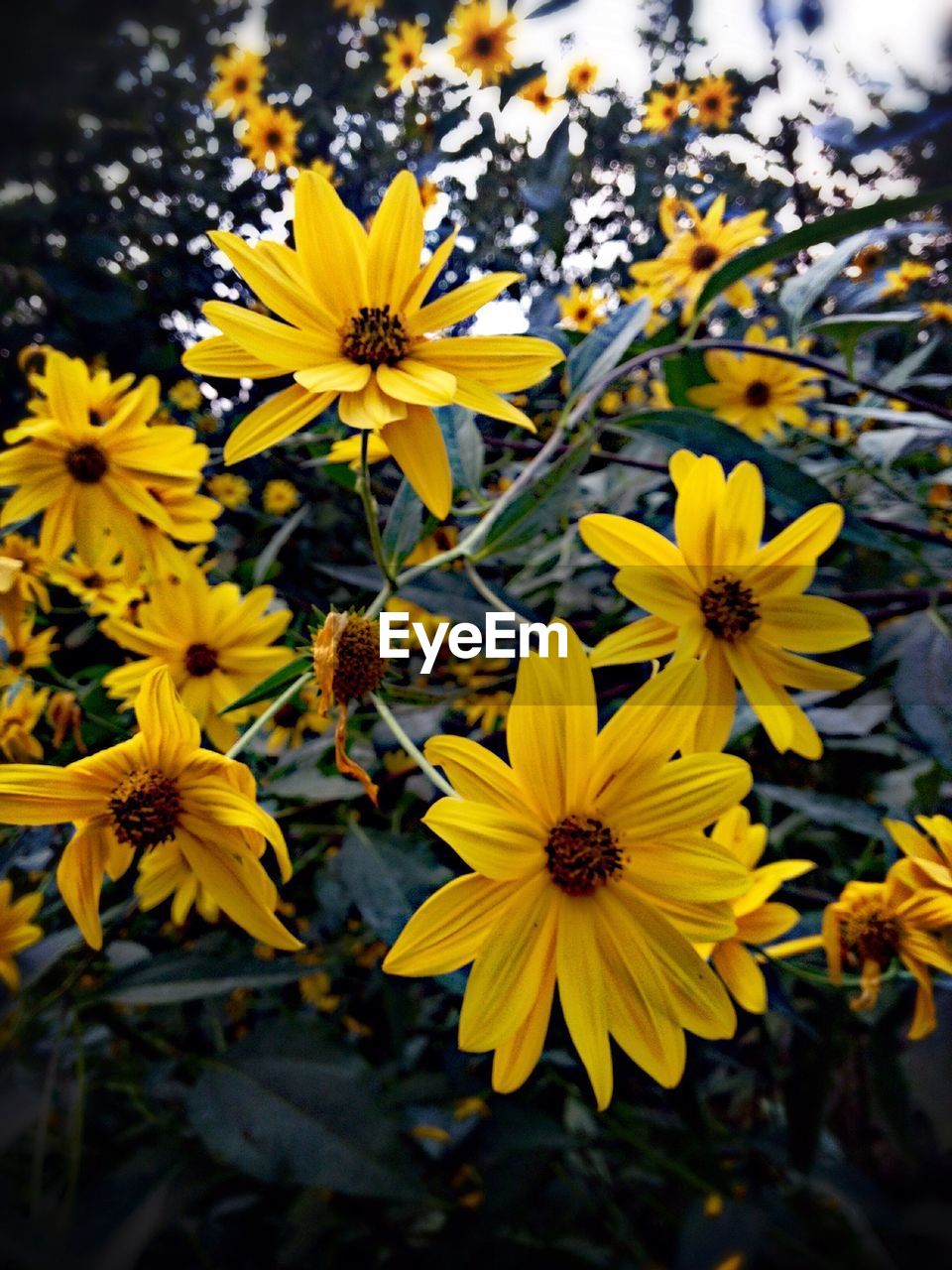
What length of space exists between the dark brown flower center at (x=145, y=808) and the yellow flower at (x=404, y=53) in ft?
4.81

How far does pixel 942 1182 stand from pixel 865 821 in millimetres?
253

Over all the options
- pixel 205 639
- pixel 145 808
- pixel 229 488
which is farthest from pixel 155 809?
pixel 229 488

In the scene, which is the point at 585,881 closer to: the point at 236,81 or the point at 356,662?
the point at 356,662

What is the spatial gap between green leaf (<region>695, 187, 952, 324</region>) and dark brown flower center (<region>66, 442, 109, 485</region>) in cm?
44

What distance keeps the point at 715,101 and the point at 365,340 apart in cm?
166

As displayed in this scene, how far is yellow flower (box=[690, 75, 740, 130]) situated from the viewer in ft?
5.03

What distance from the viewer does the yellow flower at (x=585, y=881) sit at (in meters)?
0.33

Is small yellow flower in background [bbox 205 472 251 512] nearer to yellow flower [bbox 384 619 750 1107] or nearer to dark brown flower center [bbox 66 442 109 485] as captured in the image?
dark brown flower center [bbox 66 442 109 485]

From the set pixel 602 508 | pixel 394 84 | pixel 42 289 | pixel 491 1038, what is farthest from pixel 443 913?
pixel 394 84

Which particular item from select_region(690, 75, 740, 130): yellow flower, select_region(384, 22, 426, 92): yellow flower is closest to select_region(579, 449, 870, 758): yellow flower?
select_region(384, 22, 426, 92): yellow flower

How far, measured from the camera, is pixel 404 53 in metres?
1.49

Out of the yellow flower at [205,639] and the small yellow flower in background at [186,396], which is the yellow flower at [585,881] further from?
the small yellow flower in background at [186,396]

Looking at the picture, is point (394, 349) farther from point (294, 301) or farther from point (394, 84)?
point (394, 84)

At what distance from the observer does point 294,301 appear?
0.38 metres
